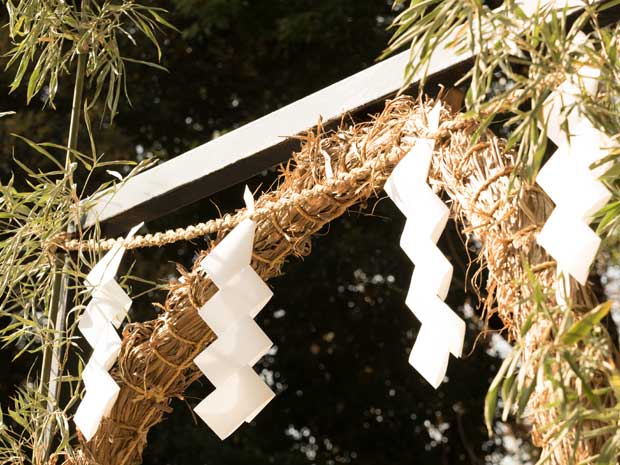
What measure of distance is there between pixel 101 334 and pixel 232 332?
213 mm

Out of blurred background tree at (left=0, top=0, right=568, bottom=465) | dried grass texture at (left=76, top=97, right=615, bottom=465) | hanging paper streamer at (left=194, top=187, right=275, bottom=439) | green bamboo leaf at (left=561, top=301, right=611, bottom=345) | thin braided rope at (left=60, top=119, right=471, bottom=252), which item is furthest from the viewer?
blurred background tree at (left=0, top=0, right=568, bottom=465)

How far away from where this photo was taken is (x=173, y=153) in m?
3.85

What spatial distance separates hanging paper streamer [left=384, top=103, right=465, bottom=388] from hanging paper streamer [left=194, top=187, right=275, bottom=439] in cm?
22

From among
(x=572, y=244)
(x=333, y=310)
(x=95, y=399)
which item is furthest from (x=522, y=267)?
(x=333, y=310)

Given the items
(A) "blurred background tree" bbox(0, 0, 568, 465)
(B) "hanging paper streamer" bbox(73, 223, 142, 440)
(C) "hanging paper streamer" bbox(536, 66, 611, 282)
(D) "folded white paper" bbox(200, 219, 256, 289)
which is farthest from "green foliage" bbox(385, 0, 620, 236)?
(A) "blurred background tree" bbox(0, 0, 568, 465)

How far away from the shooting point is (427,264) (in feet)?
2.81

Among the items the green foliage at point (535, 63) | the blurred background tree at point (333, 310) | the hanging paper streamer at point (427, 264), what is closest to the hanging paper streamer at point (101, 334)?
the hanging paper streamer at point (427, 264)

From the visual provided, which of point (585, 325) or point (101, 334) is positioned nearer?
Result: point (585, 325)

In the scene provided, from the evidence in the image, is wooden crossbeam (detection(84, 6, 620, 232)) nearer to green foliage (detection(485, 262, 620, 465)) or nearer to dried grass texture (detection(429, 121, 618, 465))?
dried grass texture (detection(429, 121, 618, 465))

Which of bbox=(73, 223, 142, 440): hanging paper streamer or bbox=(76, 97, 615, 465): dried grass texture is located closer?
bbox=(76, 97, 615, 465): dried grass texture

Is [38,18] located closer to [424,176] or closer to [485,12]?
[424,176]

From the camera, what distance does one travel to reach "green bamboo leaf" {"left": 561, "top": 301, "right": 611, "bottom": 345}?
59cm

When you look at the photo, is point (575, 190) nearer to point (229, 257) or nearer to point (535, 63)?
point (535, 63)

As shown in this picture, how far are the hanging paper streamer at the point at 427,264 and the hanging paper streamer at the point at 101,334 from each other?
43cm
